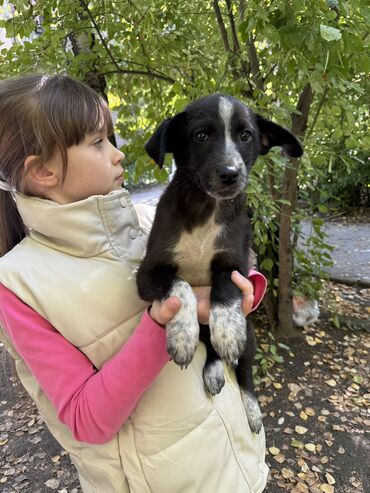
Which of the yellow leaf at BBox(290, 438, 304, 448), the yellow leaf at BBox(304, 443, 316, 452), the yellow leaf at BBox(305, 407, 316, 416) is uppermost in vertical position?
the yellow leaf at BBox(290, 438, 304, 448)

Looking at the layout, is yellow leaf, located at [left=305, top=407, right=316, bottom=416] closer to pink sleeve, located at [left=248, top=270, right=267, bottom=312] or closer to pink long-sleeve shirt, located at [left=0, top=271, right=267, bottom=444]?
pink sleeve, located at [left=248, top=270, right=267, bottom=312]

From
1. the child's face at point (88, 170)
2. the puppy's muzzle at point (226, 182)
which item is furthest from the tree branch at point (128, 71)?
the puppy's muzzle at point (226, 182)

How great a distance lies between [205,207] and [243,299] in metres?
0.46

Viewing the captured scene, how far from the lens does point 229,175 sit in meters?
1.69

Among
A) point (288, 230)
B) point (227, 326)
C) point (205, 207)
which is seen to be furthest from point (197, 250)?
point (288, 230)

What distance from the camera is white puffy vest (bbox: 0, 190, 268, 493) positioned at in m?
1.44

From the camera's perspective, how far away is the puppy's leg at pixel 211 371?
5.38 feet

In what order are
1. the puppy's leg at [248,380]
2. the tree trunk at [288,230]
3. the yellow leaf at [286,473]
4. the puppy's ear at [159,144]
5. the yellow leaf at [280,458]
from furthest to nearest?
the tree trunk at [288,230], the yellow leaf at [280,458], the yellow leaf at [286,473], the puppy's leg at [248,380], the puppy's ear at [159,144]

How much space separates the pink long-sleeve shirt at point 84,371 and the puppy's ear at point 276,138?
111 centimetres

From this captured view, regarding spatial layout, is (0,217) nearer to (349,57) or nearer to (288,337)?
(349,57)

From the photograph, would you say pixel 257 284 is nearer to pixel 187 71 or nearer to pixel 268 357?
pixel 187 71

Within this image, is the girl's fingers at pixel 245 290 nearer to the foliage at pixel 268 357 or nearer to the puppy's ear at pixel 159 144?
the puppy's ear at pixel 159 144

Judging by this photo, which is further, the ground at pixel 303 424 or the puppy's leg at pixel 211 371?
the ground at pixel 303 424

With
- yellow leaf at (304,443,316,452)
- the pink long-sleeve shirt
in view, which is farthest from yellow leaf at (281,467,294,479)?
the pink long-sleeve shirt
